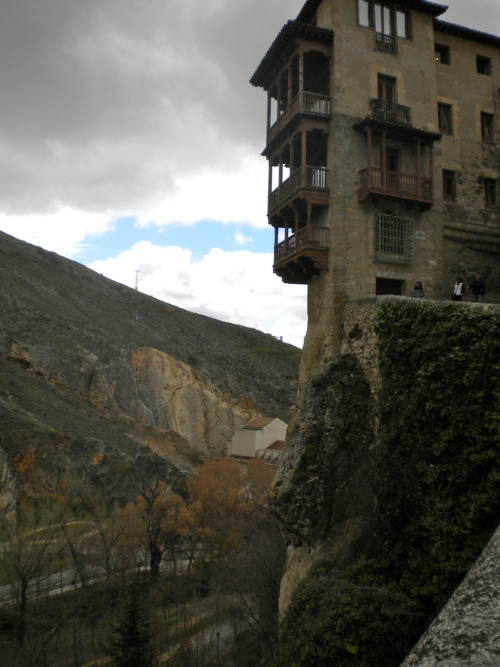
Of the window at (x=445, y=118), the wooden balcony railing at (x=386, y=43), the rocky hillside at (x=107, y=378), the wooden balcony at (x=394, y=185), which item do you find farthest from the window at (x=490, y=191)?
the rocky hillside at (x=107, y=378)

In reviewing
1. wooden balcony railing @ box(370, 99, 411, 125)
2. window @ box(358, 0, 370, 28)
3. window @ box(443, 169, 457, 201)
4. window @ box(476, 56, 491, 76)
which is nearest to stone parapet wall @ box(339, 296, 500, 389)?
window @ box(443, 169, 457, 201)

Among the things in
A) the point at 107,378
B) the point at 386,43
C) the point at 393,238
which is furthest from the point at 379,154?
the point at 107,378

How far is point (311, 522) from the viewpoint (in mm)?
15773

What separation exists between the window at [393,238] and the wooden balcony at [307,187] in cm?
239

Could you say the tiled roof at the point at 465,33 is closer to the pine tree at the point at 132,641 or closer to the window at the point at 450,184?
the window at the point at 450,184

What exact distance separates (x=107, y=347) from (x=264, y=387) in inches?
1002

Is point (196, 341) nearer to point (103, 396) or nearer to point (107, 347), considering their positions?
point (107, 347)

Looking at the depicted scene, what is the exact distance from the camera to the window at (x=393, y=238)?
20453mm

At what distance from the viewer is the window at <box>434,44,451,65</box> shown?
77.9 feet

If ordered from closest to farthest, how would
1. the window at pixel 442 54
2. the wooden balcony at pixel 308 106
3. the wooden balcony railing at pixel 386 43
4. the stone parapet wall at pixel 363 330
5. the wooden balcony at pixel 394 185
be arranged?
the stone parapet wall at pixel 363 330
the wooden balcony at pixel 394 185
the wooden balcony at pixel 308 106
the wooden balcony railing at pixel 386 43
the window at pixel 442 54

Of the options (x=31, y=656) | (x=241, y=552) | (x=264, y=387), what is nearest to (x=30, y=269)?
(x=264, y=387)

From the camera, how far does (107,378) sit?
60969mm

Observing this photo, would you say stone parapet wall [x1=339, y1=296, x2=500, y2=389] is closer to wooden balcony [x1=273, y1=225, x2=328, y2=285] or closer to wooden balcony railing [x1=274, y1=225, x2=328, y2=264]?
wooden balcony [x1=273, y1=225, x2=328, y2=285]

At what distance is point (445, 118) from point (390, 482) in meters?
17.3
